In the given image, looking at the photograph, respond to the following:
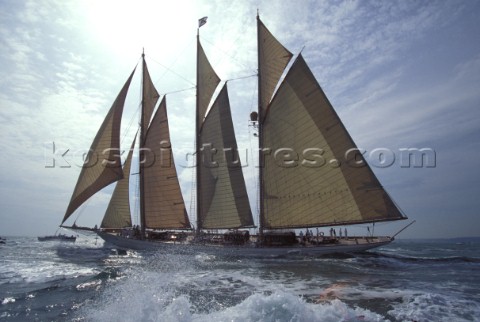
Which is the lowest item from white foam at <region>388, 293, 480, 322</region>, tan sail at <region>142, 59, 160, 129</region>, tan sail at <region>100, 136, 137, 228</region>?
white foam at <region>388, 293, 480, 322</region>

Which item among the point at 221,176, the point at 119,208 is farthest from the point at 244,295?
the point at 119,208

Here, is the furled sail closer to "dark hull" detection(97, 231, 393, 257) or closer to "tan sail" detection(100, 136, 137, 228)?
"tan sail" detection(100, 136, 137, 228)

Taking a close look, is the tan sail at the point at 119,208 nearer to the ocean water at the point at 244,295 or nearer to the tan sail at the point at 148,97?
the tan sail at the point at 148,97

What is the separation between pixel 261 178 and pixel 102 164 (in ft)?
57.8

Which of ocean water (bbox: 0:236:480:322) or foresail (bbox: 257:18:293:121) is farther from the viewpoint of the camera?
foresail (bbox: 257:18:293:121)

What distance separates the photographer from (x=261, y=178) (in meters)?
33.8

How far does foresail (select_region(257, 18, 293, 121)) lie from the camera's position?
35.3 metres

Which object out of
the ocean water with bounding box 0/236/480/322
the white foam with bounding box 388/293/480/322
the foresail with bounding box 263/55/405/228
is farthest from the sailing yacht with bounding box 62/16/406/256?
the white foam with bounding box 388/293/480/322

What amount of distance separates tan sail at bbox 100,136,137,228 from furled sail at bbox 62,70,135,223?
3478mm

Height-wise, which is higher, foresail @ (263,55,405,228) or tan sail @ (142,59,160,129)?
tan sail @ (142,59,160,129)

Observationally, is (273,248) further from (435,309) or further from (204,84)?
(204,84)

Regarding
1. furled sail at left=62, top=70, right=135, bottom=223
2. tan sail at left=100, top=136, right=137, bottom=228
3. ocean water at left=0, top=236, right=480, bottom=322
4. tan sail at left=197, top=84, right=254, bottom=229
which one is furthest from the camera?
tan sail at left=100, top=136, right=137, bottom=228

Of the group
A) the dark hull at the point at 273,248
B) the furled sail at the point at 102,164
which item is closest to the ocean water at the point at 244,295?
the dark hull at the point at 273,248

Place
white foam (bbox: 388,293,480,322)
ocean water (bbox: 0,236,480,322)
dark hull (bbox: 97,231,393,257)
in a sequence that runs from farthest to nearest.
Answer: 1. dark hull (bbox: 97,231,393,257)
2. white foam (bbox: 388,293,480,322)
3. ocean water (bbox: 0,236,480,322)
